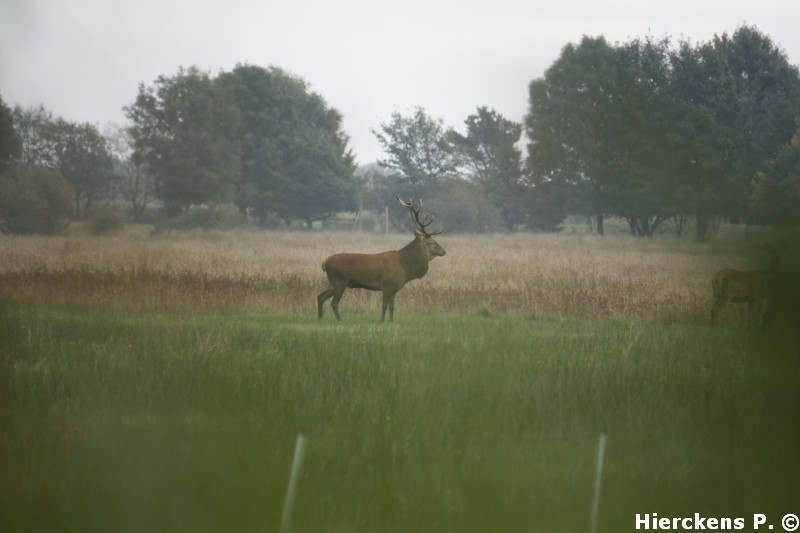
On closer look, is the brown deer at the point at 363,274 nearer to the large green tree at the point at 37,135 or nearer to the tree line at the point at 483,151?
the tree line at the point at 483,151

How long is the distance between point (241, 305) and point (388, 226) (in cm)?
2912

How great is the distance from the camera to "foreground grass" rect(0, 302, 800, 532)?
536cm

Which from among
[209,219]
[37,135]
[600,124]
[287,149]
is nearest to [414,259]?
[37,135]

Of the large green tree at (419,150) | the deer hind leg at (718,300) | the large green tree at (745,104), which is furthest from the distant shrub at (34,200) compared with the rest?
the large green tree at (419,150)

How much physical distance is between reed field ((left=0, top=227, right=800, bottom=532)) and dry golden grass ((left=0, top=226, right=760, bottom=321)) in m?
1.82

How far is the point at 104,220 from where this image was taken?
72.9 ft

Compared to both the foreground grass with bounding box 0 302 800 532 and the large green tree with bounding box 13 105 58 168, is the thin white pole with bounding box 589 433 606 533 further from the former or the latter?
the large green tree with bounding box 13 105 58 168

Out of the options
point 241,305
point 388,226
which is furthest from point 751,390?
point 388,226

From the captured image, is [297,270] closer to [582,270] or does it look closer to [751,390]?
[582,270]

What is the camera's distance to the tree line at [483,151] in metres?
12.8

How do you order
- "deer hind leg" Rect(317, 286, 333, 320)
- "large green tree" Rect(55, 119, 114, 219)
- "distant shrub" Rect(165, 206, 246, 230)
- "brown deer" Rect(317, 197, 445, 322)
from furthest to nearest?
"distant shrub" Rect(165, 206, 246, 230) → "large green tree" Rect(55, 119, 114, 219) → "brown deer" Rect(317, 197, 445, 322) → "deer hind leg" Rect(317, 286, 333, 320)

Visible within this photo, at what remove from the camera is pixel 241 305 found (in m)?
16.1

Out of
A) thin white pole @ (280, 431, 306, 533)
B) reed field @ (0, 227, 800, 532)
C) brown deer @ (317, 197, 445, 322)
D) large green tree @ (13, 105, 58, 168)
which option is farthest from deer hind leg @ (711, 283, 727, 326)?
large green tree @ (13, 105, 58, 168)

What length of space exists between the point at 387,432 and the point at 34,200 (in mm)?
16183
